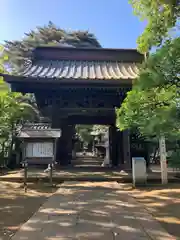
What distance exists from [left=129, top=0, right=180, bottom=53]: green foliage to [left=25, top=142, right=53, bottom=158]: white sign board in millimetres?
4589

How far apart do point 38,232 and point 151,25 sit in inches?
165

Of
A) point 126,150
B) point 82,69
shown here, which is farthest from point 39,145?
point 82,69

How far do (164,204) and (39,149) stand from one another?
4.34 m

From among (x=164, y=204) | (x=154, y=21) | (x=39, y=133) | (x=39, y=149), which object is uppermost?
(x=154, y=21)

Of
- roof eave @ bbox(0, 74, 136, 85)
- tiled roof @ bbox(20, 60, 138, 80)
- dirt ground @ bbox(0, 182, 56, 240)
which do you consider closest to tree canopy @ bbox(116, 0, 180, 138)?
dirt ground @ bbox(0, 182, 56, 240)

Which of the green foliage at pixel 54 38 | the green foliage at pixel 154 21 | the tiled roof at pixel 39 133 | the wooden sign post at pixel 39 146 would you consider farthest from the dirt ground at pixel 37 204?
the green foliage at pixel 54 38

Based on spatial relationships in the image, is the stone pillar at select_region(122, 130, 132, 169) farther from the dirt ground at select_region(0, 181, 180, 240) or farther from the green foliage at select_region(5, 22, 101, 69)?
the green foliage at select_region(5, 22, 101, 69)

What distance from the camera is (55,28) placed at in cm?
3080

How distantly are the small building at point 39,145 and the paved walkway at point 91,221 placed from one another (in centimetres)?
192

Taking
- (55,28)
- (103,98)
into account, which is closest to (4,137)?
(103,98)

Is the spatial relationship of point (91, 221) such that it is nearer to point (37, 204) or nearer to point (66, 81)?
point (37, 204)

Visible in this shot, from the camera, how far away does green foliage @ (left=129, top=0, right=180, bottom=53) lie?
4202 mm

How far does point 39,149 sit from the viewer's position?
7.70 meters

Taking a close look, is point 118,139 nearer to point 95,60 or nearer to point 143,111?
point 95,60
